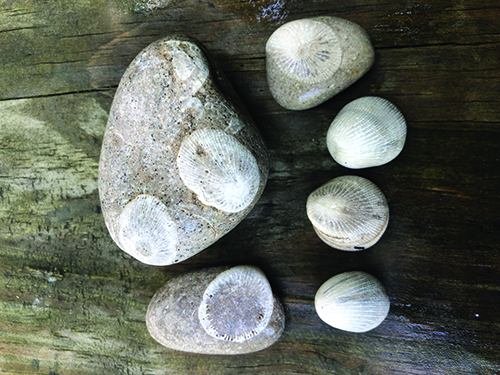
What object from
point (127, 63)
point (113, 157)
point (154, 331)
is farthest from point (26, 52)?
point (154, 331)

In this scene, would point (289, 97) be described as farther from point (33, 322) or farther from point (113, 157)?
point (33, 322)

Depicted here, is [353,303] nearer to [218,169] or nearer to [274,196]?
[274,196]

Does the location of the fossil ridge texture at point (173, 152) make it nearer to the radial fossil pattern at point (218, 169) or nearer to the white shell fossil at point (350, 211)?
the radial fossil pattern at point (218, 169)

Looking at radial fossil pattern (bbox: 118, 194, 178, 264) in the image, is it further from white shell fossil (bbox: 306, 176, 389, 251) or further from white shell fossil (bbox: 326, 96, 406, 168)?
white shell fossil (bbox: 326, 96, 406, 168)

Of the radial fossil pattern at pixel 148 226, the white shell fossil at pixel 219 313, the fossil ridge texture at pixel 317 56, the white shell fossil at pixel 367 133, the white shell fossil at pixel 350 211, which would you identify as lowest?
the white shell fossil at pixel 219 313

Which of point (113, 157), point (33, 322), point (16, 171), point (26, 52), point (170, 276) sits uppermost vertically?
point (26, 52)

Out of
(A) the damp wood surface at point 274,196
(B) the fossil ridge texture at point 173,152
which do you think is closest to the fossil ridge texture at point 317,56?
(A) the damp wood surface at point 274,196
